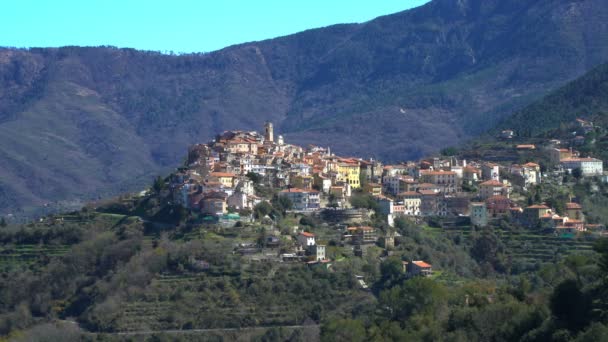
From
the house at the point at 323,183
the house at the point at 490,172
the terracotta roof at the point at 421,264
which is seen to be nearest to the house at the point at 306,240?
the terracotta roof at the point at 421,264

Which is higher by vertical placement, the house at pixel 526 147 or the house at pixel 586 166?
the house at pixel 526 147

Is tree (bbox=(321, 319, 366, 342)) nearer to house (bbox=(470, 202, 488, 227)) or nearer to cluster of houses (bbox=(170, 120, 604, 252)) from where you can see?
cluster of houses (bbox=(170, 120, 604, 252))

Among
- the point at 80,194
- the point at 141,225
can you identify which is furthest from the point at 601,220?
the point at 80,194

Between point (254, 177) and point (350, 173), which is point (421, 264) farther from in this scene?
point (350, 173)

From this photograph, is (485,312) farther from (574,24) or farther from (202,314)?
(574,24)

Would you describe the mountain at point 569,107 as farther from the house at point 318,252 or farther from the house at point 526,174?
the house at point 318,252
